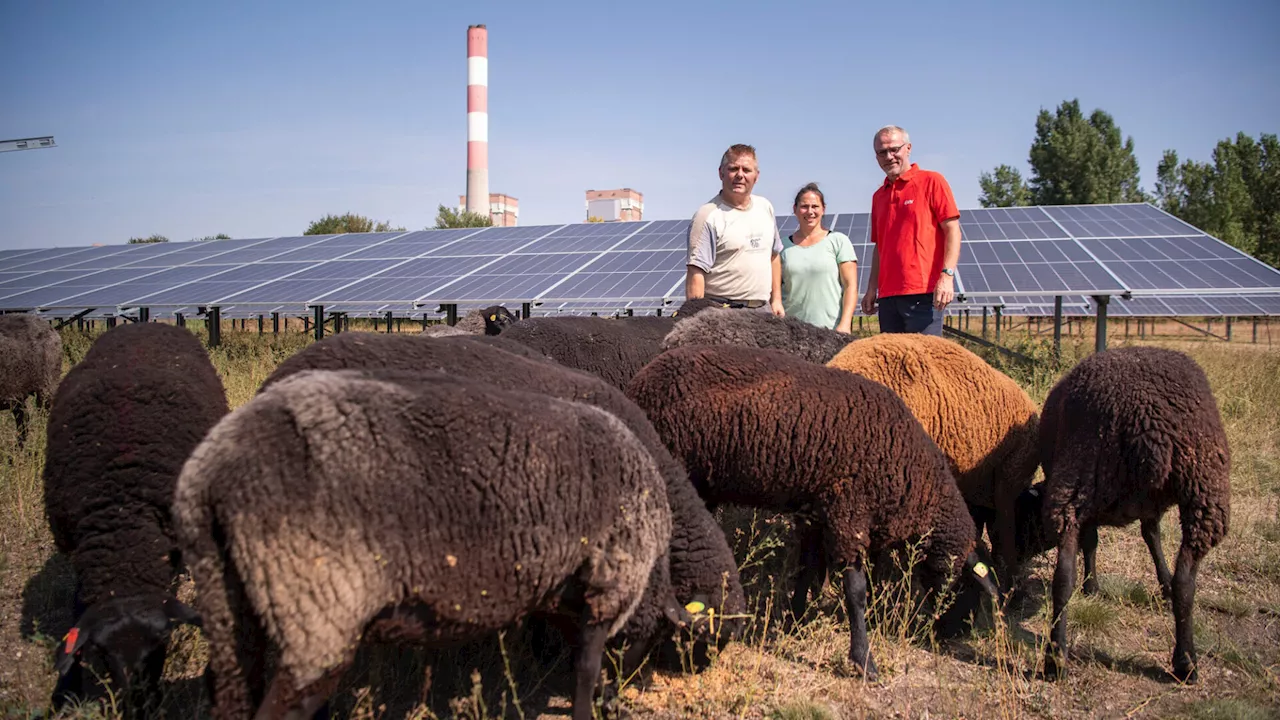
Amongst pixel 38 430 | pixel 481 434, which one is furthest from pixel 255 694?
pixel 38 430

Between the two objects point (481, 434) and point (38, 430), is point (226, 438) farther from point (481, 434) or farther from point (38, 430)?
point (38, 430)

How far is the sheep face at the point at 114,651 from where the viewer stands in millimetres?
2703

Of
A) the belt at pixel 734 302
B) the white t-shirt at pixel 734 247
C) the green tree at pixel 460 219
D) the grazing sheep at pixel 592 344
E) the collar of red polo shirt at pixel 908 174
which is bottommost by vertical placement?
the grazing sheep at pixel 592 344

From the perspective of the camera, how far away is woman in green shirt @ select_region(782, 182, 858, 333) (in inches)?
222

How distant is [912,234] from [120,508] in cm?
459

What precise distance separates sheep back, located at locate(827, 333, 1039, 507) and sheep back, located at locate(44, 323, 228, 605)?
3.18 m

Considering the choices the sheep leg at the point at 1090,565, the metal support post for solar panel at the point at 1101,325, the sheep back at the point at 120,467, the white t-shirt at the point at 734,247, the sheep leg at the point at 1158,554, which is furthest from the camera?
the metal support post for solar panel at the point at 1101,325

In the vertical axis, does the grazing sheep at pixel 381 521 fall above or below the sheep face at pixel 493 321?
below

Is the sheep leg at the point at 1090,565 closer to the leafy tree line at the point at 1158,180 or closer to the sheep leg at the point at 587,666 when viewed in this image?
the sheep leg at the point at 587,666

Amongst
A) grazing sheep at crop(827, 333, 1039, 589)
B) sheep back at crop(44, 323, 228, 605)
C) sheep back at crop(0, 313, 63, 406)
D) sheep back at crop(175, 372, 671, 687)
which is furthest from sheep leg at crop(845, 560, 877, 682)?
sheep back at crop(0, 313, 63, 406)

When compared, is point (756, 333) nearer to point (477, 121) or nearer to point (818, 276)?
point (818, 276)

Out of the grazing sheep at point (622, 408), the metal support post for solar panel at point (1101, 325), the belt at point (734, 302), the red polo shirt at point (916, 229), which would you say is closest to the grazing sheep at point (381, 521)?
the grazing sheep at point (622, 408)

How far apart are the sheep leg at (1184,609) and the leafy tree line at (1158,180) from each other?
107 ft

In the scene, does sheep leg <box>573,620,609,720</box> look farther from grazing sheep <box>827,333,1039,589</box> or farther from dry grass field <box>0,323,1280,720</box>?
grazing sheep <box>827,333,1039,589</box>
